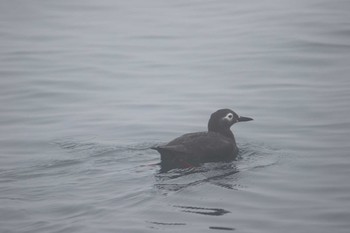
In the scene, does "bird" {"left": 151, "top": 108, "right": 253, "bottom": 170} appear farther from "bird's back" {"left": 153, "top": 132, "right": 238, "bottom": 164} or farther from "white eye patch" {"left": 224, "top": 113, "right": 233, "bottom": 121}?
"white eye patch" {"left": 224, "top": 113, "right": 233, "bottom": 121}

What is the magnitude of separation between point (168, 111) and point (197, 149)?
468 cm

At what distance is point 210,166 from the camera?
14891 millimetres

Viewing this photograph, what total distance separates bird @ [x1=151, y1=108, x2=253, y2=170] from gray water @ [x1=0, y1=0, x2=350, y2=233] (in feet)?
0.78

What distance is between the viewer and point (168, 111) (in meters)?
19.5

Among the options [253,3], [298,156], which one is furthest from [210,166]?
[253,3]

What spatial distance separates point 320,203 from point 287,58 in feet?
36.2

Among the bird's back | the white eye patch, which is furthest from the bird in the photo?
the white eye patch

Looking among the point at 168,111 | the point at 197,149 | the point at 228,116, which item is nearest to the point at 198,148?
the point at 197,149

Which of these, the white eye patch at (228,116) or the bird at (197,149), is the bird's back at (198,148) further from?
the white eye patch at (228,116)

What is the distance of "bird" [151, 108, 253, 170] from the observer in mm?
14641

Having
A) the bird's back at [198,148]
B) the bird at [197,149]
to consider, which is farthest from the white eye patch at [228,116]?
the bird's back at [198,148]

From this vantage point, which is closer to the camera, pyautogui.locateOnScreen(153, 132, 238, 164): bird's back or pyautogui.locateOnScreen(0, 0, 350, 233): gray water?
pyautogui.locateOnScreen(0, 0, 350, 233): gray water

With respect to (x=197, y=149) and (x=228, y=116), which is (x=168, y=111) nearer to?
(x=228, y=116)

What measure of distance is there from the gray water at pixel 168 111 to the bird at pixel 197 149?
24 centimetres
